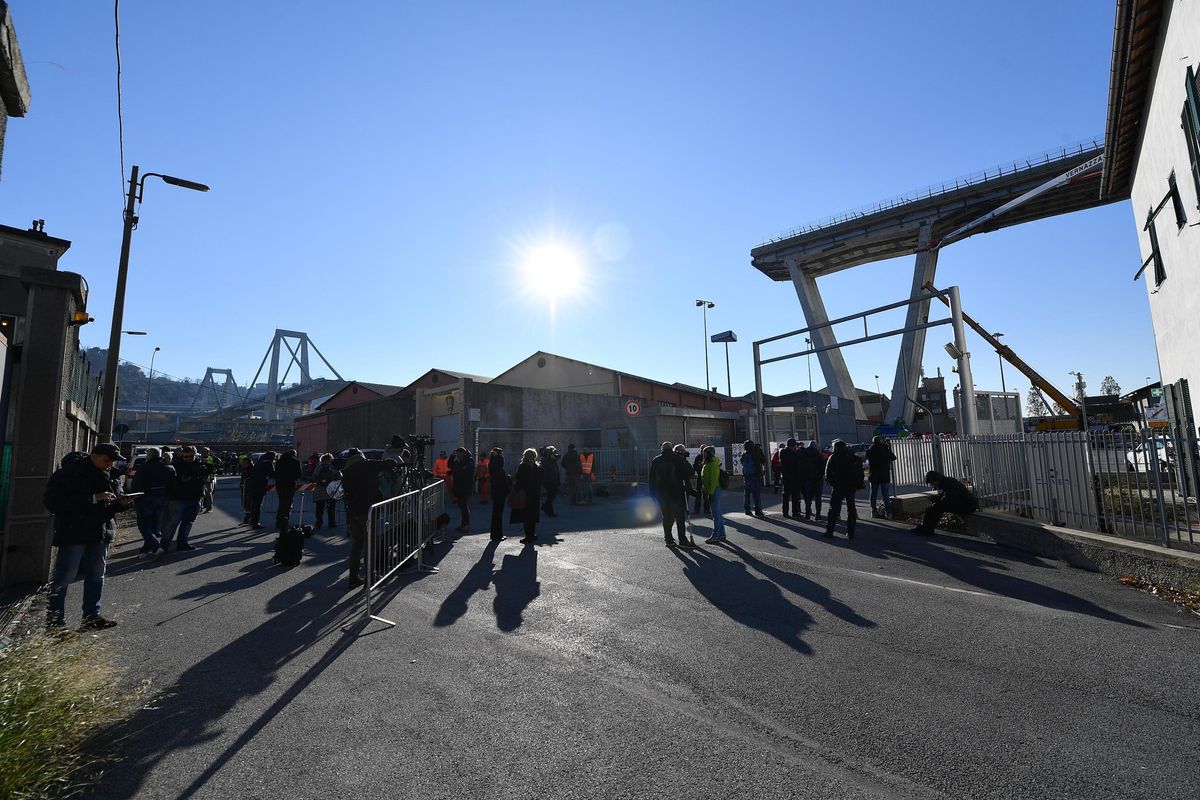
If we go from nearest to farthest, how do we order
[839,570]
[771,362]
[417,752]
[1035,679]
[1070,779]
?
[1070,779], [417,752], [1035,679], [839,570], [771,362]

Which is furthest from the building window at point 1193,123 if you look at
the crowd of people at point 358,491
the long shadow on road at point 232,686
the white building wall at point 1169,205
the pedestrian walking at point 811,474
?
the long shadow on road at point 232,686

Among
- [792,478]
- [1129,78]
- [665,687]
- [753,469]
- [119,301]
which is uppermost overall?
[1129,78]

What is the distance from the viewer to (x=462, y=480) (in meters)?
Result: 11.7

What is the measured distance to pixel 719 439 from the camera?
1141 inches

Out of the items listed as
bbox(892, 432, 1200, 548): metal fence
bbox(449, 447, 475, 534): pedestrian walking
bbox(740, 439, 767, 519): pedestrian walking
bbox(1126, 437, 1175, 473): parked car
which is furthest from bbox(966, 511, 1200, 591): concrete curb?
bbox(449, 447, 475, 534): pedestrian walking

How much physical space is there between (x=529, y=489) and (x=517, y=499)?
0.27m

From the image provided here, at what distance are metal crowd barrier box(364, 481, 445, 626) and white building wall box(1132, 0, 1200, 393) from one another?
11533 mm

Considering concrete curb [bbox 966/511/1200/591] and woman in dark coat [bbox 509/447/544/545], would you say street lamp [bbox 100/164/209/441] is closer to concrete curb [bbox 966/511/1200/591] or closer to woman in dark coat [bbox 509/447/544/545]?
woman in dark coat [bbox 509/447/544/545]

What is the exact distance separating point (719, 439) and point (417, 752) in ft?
88.3

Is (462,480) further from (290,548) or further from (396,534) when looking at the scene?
(396,534)

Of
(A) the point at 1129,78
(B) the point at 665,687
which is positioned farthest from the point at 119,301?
(A) the point at 1129,78

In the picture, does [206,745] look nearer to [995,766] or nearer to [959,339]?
[995,766]

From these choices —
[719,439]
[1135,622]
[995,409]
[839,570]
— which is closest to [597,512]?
[839,570]

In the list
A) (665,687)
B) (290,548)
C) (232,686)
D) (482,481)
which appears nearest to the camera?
(665,687)
